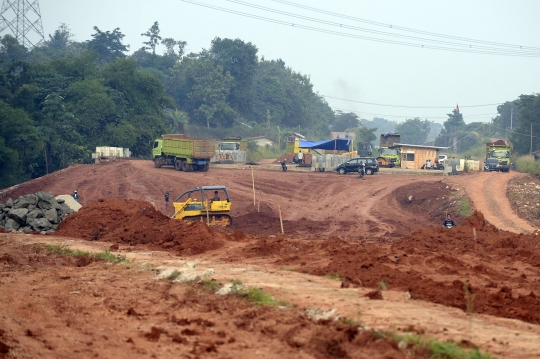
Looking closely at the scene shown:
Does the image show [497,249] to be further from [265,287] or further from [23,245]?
[23,245]

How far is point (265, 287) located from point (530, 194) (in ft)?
92.3

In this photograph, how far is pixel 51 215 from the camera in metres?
23.5

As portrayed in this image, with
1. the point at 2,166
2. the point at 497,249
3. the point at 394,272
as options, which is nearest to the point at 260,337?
the point at 394,272

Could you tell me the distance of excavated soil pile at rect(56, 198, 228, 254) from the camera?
60.1 ft

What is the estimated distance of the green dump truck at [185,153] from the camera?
45.1 meters

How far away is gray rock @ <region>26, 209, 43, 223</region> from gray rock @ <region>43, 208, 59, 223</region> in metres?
0.18

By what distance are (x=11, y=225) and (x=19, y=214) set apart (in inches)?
19.1

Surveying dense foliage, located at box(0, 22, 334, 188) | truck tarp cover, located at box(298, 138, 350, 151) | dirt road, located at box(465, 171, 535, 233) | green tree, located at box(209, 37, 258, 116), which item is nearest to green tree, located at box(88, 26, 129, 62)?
dense foliage, located at box(0, 22, 334, 188)

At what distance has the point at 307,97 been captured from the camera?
116m

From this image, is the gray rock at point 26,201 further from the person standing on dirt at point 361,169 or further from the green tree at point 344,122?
the green tree at point 344,122

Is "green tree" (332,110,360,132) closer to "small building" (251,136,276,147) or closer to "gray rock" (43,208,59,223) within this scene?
"small building" (251,136,276,147)

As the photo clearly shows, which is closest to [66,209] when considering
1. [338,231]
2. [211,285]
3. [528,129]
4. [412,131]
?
[338,231]

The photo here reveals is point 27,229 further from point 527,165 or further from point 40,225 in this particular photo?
point 527,165

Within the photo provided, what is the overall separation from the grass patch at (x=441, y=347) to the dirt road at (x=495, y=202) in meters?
21.5
